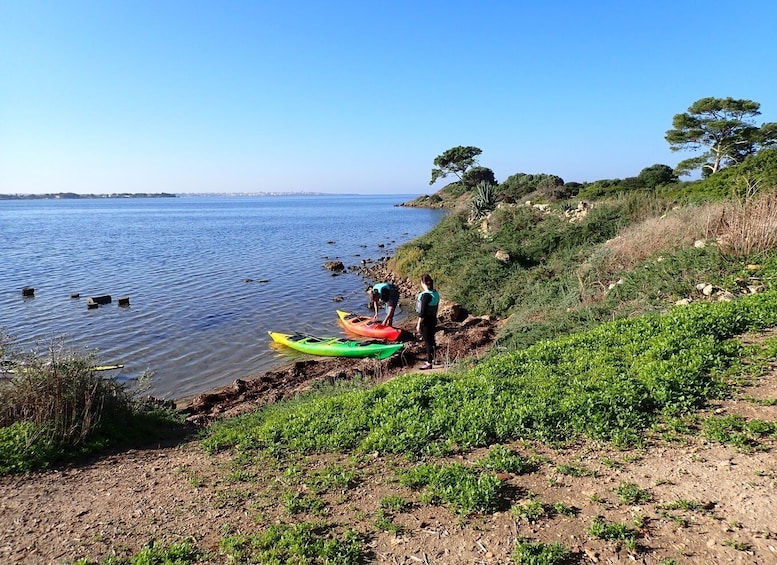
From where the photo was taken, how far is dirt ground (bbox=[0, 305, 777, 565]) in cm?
385

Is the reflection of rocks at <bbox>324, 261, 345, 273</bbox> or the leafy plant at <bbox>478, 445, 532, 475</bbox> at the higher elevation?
the leafy plant at <bbox>478, 445, 532, 475</bbox>

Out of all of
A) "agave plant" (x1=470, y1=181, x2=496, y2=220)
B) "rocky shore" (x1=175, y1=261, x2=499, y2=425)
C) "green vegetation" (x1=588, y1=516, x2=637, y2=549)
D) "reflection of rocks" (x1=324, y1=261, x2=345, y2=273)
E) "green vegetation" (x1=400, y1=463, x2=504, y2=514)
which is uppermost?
"agave plant" (x1=470, y1=181, x2=496, y2=220)

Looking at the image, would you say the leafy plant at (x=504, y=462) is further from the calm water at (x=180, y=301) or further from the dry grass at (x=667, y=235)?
the dry grass at (x=667, y=235)

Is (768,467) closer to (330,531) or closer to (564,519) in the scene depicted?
(564,519)

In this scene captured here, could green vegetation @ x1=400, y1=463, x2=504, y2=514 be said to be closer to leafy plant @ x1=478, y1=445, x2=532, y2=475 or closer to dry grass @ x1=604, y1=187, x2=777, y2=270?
leafy plant @ x1=478, y1=445, x2=532, y2=475

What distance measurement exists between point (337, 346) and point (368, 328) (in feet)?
5.50

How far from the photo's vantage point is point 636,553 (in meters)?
3.68

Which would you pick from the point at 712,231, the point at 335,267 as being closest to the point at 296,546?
the point at 712,231

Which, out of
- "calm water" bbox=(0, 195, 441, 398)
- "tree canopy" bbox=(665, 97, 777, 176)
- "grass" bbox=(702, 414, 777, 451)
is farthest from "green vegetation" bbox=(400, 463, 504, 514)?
"tree canopy" bbox=(665, 97, 777, 176)

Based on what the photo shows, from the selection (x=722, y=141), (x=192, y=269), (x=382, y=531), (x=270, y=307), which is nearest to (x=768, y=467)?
(x=382, y=531)

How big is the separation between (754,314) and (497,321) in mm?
7877

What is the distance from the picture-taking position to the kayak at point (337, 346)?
12.6 m

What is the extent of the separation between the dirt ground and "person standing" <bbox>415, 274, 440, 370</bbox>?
501cm

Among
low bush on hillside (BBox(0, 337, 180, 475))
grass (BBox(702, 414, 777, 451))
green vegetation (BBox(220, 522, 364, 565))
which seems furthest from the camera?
low bush on hillside (BBox(0, 337, 180, 475))
